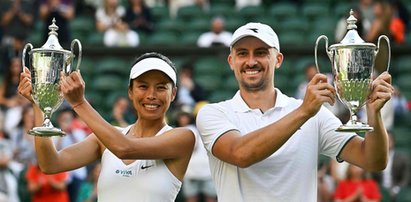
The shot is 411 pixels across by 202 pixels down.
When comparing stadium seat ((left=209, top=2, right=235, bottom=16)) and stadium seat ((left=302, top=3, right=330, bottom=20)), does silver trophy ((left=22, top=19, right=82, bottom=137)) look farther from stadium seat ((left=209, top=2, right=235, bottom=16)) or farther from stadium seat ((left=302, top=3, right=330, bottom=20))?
stadium seat ((left=209, top=2, right=235, bottom=16))

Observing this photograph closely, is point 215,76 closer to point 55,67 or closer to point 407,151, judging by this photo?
point 407,151

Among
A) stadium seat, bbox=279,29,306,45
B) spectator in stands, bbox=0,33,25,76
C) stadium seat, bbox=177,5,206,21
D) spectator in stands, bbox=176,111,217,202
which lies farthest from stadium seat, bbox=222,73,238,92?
spectator in stands, bbox=0,33,25,76

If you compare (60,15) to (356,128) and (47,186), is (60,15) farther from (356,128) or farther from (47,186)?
(356,128)

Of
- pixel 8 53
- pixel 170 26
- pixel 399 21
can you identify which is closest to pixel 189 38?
pixel 170 26

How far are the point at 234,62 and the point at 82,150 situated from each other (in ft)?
3.13

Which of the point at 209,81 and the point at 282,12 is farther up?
the point at 282,12

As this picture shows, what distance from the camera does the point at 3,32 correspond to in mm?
17312

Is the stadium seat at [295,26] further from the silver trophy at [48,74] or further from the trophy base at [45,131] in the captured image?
the trophy base at [45,131]

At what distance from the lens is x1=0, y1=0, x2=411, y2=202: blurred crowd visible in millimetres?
12203

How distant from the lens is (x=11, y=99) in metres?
15.0

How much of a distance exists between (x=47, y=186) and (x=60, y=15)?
505 cm

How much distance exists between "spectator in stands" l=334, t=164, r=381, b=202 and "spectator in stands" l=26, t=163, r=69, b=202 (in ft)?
9.05

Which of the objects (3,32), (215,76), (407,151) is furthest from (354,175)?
(3,32)

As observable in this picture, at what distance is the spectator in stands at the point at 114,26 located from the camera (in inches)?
639
